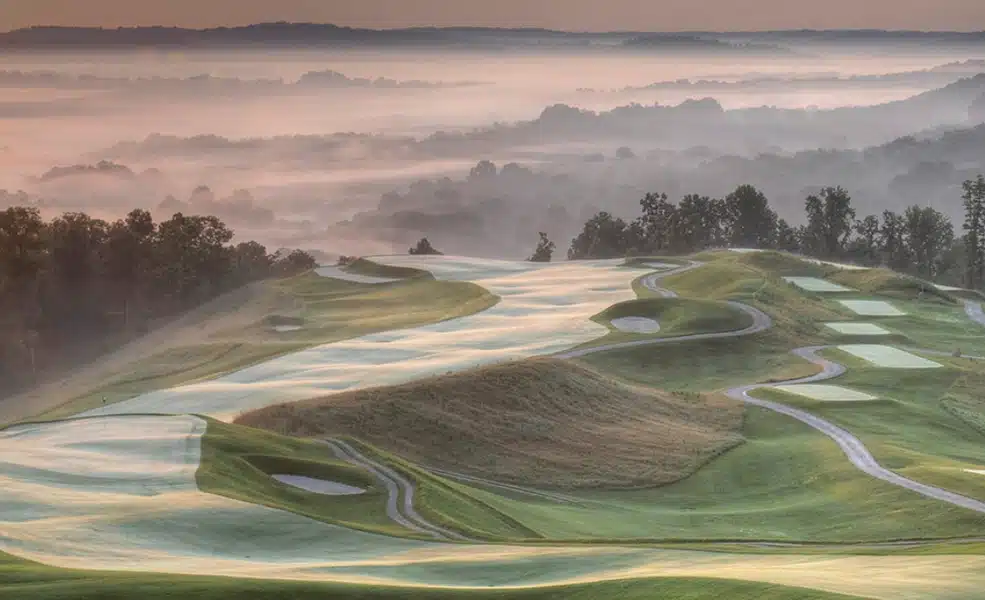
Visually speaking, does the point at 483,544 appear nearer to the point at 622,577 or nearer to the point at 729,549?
the point at 729,549

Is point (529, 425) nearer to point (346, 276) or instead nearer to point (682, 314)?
point (682, 314)

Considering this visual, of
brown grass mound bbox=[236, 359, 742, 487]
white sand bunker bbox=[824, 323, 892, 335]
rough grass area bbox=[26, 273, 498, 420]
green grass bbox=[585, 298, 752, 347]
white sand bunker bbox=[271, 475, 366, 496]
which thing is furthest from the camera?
white sand bunker bbox=[824, 323, 892, 335]

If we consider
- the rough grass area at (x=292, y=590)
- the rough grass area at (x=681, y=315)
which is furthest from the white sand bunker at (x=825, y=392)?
the rough grass area at (x=292, y=590)

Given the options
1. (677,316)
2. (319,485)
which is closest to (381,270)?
(677,316)

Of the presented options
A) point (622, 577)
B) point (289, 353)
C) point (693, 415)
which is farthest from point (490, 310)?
point (622, 577)

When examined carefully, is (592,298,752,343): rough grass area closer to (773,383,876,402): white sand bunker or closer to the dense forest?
(773,383,876,402): white sand bunker

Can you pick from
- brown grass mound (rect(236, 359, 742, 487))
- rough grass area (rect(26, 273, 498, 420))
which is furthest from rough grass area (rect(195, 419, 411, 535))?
rough grass area (rect(26, 273, 498, 420))

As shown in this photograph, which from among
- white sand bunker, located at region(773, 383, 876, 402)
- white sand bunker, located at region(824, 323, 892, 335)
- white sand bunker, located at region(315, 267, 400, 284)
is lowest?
white sand bunker, located at region(773, 383, 876, 402)
